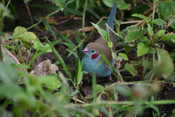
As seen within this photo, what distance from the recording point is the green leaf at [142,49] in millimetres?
2816

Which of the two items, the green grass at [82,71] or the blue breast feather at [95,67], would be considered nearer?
the green grass at [82,71]

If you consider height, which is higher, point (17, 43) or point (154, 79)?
point (17, 43)

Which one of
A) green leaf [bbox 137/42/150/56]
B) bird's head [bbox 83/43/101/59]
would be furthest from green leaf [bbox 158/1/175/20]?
bird's head [bbox 83/43/101/59]

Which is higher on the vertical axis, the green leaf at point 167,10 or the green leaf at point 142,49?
the green leaf at point 167,10

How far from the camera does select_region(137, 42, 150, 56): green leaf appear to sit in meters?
2.82

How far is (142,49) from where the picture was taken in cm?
283

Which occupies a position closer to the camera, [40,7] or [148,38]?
[148,38]

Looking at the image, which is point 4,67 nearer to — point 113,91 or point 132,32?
point 113,91

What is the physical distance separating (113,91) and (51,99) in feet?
2.65

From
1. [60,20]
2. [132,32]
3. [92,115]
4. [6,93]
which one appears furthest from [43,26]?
[6,93]

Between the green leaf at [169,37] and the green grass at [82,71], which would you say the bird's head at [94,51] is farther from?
the green leaf at [169,37]

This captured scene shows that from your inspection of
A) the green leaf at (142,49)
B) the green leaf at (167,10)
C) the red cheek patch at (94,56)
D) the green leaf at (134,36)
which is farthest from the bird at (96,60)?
the green leaf at (167,10)

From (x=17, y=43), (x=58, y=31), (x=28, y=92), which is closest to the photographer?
(x=28, y=92)

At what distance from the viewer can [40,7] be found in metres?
3.76
